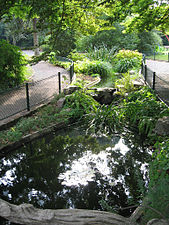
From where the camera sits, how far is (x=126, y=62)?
17.0 meters

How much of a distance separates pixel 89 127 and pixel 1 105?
11.1 feet

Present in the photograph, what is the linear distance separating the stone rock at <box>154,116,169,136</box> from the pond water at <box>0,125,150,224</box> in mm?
673

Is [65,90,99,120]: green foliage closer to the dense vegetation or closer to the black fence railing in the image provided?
the dense vegetation

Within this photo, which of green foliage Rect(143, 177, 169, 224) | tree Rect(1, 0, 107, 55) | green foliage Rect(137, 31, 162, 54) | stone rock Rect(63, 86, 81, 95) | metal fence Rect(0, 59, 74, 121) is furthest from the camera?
green foliage Rect(137, 31, 162, 54)

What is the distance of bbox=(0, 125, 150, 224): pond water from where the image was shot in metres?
4.75

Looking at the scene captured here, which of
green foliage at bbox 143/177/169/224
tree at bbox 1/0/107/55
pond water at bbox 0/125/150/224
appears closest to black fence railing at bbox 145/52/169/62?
tree at bbox 1/0/107/55

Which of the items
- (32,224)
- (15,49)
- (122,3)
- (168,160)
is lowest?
(32,224)

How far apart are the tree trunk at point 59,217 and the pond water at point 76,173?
0.31 m

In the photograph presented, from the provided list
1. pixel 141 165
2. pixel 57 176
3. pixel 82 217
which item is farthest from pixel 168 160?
pixel 57 176

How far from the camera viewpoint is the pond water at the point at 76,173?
187 inches

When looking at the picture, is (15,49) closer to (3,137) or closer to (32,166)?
(3,137)

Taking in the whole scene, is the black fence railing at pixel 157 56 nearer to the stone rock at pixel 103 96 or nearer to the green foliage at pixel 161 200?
the stone rock at pixel 103 96

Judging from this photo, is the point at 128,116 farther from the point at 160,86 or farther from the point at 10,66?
the point at 10,66

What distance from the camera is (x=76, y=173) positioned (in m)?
5.63
